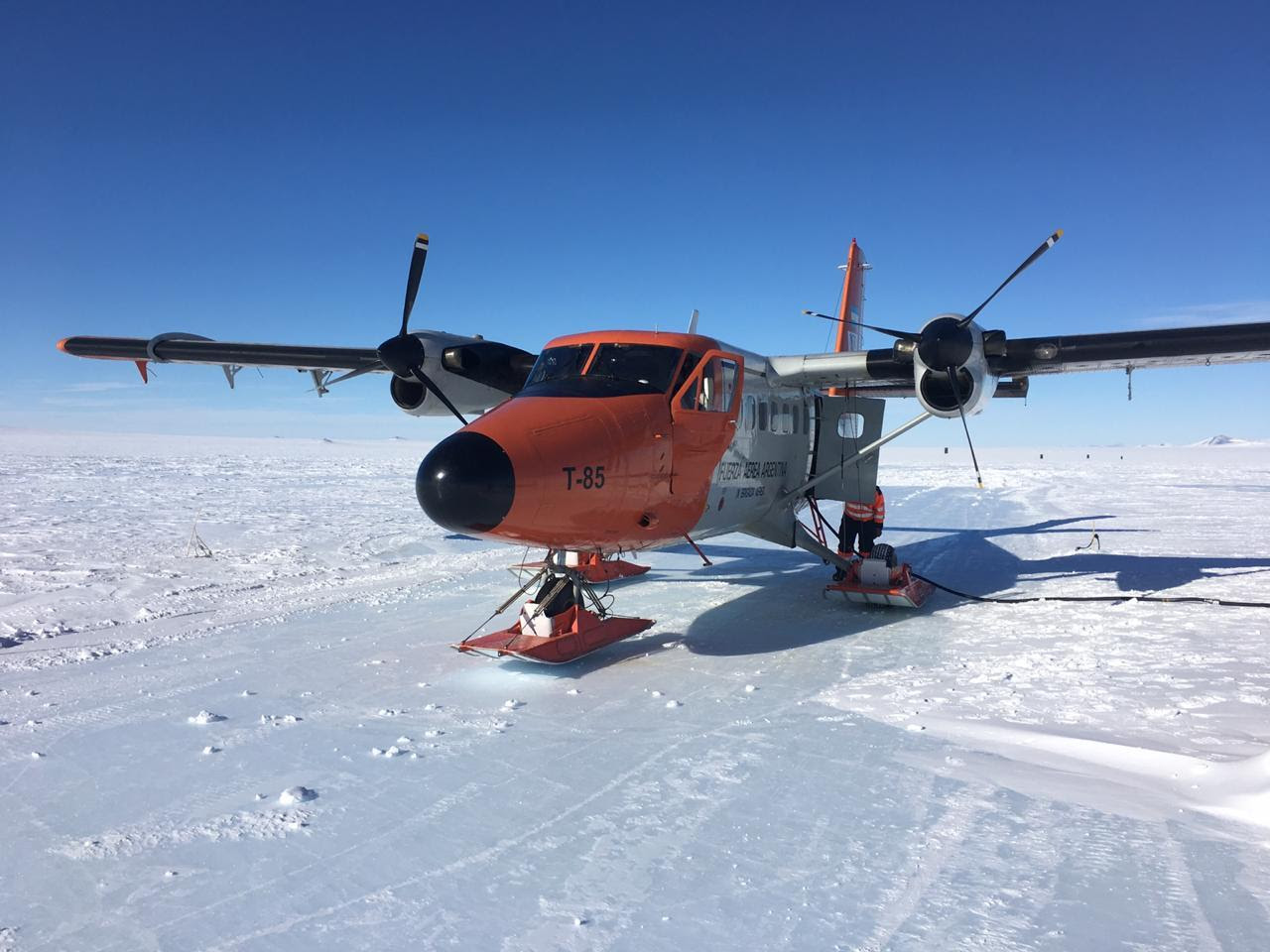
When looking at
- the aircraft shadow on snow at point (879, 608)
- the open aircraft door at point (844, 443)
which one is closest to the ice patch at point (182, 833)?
the aircraft shadow on snow at point (879, 608)

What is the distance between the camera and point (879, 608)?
9.87m

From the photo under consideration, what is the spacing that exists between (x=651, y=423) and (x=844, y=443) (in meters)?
5.13

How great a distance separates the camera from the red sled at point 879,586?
31.2 feet

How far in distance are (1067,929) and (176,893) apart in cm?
372

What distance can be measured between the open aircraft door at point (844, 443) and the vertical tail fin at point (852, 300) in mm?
4647

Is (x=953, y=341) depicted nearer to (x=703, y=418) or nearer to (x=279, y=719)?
(x=703, y=418)

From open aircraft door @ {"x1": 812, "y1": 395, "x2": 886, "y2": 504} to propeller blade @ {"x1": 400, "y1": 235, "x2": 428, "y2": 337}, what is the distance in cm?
592

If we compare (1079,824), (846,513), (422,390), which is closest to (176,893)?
(1079,824)

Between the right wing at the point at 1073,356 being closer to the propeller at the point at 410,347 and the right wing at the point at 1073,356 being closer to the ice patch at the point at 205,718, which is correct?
the propeller at the point at 410,347

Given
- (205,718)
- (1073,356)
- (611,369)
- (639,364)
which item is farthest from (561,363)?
(1073,356)

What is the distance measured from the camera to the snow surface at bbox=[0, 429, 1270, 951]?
3188 millimetres

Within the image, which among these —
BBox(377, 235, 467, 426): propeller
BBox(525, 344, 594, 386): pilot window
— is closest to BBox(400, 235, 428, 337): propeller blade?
BBox(377, 235, 467, 426): propeller

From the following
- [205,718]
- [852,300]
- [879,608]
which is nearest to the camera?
[205,718]

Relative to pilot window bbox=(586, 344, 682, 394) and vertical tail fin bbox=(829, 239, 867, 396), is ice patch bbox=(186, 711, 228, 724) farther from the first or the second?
vertical tail fin bbox=(829, 239, 867, 396)
